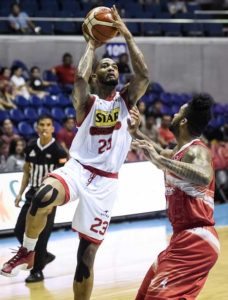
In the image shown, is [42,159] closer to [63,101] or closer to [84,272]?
[84,272]

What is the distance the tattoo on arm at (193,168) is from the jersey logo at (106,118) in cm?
162

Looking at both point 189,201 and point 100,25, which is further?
point 100,25

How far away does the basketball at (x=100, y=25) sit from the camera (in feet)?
22.8

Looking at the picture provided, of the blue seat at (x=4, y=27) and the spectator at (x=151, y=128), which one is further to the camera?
the blue seat at (x=4, y=27)

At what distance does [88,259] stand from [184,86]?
14060 millimetres

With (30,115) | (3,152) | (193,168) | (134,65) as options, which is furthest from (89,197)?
(30,115)

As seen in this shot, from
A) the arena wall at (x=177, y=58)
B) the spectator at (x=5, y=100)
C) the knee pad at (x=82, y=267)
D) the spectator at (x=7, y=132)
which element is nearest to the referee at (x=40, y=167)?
the knee pad at (x=82, y=267)

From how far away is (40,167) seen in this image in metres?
9.53

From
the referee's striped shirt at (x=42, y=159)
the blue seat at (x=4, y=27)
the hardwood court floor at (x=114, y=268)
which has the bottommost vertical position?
the hardwood court floor at (x=114, y=268)

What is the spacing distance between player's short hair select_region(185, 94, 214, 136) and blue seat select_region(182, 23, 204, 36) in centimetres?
1526

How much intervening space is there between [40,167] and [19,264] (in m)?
2.70

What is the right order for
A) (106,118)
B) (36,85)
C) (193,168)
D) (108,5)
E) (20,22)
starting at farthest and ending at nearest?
1. (108,5)
2. (20,22)
3. (36,85)
4. (106,118)
5. (193,168)

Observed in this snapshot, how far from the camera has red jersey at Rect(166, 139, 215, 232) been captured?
18.8 feet

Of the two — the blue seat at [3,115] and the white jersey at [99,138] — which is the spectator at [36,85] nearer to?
the blue seat at [3,115]
